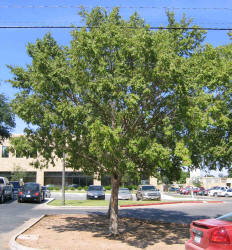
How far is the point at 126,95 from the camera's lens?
8.87m

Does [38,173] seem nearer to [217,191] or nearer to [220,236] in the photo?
[217,191]

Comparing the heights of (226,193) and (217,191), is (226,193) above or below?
below

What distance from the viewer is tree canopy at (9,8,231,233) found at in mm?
8852

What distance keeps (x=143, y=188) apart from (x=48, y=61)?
83.8ft

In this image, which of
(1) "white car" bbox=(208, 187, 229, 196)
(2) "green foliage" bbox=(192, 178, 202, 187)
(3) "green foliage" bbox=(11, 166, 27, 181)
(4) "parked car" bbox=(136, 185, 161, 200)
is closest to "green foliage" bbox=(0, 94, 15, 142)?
(4) "parked car" bbox=(136, 185, 161, 200)

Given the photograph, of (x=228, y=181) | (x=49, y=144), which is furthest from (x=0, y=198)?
(x=228, y=181)

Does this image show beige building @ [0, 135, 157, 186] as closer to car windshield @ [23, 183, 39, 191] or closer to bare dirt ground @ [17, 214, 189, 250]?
car windshield @ [23, 183, 39, 191]

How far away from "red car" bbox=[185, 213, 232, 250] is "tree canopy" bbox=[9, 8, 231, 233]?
198cm

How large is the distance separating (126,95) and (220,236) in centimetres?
448

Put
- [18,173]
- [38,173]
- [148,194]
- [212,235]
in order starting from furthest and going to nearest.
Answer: [38,173], [18,173], [148,194], [212,235]

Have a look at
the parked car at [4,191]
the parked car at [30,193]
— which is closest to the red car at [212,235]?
the parked car at [4,191]

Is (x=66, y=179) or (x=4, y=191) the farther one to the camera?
(x=66, y=179)

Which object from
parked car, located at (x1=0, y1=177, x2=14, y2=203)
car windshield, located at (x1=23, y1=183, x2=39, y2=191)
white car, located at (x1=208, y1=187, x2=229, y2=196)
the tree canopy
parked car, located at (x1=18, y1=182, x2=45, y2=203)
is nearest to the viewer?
the tree canopy

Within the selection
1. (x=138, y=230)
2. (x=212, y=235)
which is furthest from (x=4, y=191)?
(x=212, y=235)
